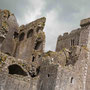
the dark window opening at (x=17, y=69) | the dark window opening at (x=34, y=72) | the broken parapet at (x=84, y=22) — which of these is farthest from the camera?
the broken parapet at (x=84, y=22)

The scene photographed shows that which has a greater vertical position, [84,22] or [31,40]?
[84,22]

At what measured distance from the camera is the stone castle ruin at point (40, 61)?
20.5 meters

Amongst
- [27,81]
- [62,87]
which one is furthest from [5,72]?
[62,87]

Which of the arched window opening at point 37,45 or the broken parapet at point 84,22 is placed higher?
the broken parapet at point 84,22

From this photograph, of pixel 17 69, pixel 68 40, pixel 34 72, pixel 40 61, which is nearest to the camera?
pixel 17 69

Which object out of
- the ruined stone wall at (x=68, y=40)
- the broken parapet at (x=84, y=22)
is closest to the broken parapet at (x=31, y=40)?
the ruined stone wall at (x=68, y=40)

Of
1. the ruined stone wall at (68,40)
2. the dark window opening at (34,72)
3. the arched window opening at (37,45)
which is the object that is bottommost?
the dark window opening at (34,72)

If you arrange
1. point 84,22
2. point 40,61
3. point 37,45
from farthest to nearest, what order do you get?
point 37,45
point 84,22
point 40,61

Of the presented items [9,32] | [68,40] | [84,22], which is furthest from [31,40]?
[84,22]

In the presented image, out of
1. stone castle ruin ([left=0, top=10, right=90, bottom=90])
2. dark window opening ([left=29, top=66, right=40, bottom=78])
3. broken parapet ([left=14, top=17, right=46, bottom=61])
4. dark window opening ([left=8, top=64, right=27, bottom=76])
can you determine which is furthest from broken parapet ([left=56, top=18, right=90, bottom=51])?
dark window opening ([left=8, top=64, right=27, bottom=76])

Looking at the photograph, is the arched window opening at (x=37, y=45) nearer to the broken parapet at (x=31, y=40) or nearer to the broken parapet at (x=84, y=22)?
the broken parapet at (x=31, y=40)

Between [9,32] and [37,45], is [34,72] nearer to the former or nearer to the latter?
[37,45]

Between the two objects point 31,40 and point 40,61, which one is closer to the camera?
point 40,61

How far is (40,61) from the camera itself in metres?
24.8
